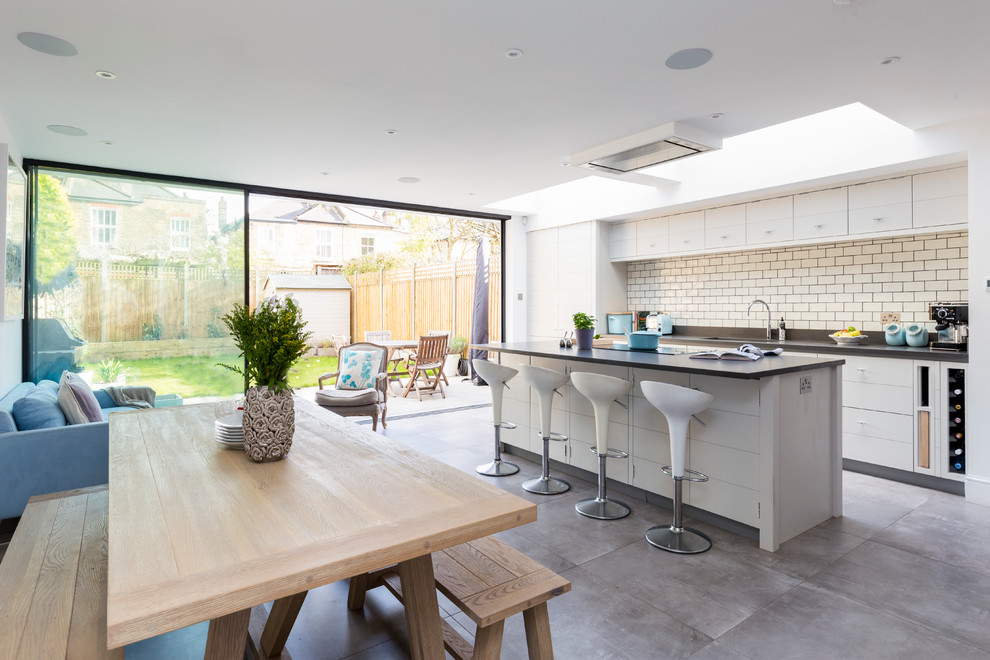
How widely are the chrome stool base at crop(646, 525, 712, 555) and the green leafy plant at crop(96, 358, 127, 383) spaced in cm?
462

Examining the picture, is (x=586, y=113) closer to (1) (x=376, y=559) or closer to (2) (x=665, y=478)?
(2) (x=665, y=478)

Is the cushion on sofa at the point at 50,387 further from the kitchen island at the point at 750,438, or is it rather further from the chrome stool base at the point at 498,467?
the kitchen island at the point at 750,438

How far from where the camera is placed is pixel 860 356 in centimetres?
425

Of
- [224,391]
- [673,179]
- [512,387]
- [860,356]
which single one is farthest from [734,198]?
[224,391]

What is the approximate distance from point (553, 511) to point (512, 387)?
57.6 inches

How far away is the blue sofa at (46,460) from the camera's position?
295 centimetres

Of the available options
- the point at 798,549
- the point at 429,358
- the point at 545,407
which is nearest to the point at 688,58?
the point at 545,407

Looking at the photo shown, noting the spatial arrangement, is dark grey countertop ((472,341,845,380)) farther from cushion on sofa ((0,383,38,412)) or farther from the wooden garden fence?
the wooden garden fence

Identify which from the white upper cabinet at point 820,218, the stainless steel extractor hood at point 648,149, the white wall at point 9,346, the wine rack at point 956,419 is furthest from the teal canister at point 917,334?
the white wall at point 9,346

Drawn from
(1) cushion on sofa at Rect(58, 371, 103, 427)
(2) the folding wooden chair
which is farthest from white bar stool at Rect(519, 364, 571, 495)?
(2) the folding wooden chair

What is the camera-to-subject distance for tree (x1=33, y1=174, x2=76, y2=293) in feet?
A: 14.7

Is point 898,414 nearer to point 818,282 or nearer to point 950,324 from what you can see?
point 950,324

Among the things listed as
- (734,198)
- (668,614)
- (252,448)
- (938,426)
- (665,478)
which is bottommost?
(668,614)

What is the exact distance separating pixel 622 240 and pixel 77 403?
5375mm
